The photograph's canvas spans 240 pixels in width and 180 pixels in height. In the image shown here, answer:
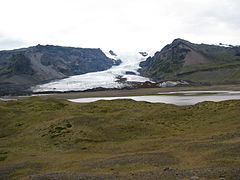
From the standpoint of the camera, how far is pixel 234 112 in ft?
176

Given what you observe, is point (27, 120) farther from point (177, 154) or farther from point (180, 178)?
point (180, 178)

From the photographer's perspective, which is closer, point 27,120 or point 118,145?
point 118,145

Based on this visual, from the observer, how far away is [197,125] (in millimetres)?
50938

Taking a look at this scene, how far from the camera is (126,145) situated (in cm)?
4059

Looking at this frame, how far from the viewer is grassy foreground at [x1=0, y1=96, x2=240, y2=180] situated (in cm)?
2736

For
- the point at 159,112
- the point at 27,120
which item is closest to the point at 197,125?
the point at 159,112

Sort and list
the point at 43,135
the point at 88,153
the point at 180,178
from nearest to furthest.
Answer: the point at 180,178, the point at 88,153, the point at 43,135

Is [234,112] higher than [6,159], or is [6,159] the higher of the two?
[234,112]

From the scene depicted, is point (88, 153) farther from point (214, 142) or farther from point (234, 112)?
point (234, 112)

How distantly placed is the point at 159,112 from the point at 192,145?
2707cm

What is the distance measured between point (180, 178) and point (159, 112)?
38735mm

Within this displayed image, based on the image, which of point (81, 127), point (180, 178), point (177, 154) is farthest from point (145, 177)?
point (81, 127)

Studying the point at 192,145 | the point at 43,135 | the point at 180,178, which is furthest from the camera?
the point at 43,135

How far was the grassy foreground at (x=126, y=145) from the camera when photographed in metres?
27.4
